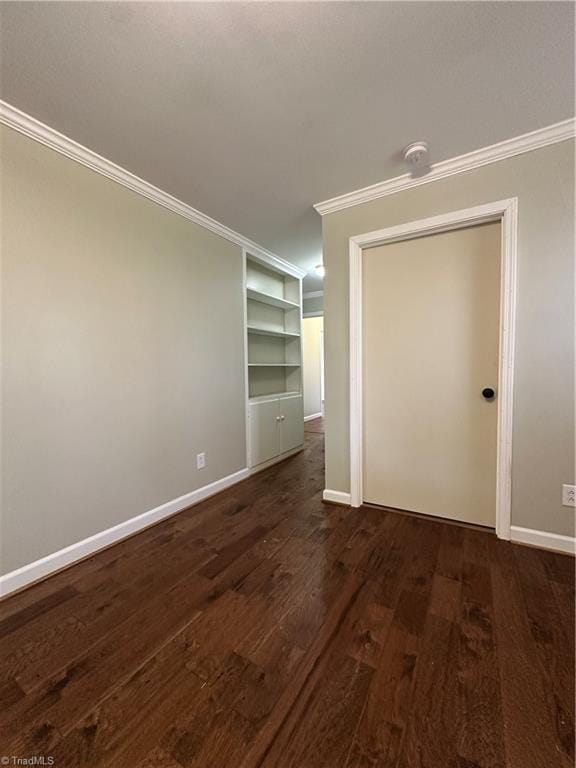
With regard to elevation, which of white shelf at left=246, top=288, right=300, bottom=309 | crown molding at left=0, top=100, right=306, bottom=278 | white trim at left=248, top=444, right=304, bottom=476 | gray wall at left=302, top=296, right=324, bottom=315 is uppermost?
→ crown molding at left=0, top=100, right=306, bottom=278

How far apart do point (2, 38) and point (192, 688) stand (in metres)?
2.56

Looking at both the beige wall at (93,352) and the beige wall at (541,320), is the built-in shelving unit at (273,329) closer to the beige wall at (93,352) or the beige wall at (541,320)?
the beige wall at (93,352)

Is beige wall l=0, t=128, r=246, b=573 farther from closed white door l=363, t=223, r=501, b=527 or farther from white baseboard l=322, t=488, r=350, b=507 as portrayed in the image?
closed white door l=363, t=223, r=501, b=527

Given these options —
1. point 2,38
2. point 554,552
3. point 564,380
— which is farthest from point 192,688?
point 2,38

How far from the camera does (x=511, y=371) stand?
6.18ft

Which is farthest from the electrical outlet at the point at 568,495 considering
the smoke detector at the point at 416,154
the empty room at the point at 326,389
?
the smoke detector at the point at 416,154

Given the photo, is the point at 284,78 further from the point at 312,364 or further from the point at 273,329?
the point at 312,364

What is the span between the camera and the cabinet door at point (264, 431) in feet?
10.7

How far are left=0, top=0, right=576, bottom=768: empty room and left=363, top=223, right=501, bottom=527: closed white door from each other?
0.02 metres

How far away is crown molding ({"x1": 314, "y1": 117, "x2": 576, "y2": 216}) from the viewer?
5.59 feet

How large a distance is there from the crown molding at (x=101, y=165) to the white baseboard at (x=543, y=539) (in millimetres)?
3206

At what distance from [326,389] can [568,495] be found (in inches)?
64.0

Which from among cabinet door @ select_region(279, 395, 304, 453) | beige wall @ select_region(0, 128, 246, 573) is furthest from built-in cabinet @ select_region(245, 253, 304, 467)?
beige wall @ select_region(0, 128, 246, 573)

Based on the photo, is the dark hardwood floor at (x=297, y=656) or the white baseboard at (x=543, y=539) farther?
the white baseboard at (x=543, y=539)
